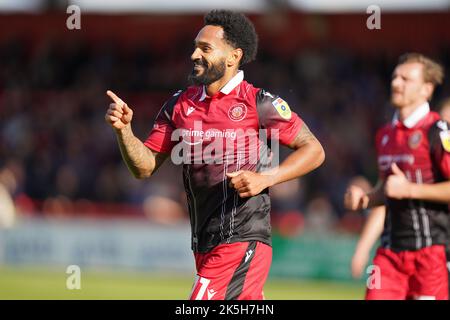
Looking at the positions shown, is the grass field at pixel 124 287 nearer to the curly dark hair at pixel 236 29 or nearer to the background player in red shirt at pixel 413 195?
the background player in red shirt at pixel 413 195

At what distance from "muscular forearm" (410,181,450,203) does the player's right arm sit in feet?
6.56

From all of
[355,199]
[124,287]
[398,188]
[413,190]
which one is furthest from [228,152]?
[124,287]

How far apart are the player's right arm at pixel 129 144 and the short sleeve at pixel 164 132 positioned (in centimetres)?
6

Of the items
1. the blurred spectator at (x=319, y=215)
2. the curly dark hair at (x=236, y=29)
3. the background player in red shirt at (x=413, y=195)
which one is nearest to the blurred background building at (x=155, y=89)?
the blurred spectator at (x=319, y=215)

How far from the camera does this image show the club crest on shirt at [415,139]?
767 cm

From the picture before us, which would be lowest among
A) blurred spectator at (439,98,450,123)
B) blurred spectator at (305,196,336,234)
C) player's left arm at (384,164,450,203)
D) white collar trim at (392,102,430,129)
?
player's left arm at (384,164,450,203)

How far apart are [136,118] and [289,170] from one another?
1652 cm

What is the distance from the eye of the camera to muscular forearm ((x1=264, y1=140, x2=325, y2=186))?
6.41 m

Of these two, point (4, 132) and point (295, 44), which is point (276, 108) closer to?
point (4, 132)

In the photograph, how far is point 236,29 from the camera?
6.84 m

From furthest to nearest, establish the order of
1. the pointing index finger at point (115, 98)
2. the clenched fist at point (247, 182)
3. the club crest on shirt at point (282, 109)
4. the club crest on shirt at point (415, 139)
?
the club crest on shirt at point (415, 139), the club crest on shirt at point (282, 109), the pointing index finger at point (115, 98), the clenched fist at point (247, 182)

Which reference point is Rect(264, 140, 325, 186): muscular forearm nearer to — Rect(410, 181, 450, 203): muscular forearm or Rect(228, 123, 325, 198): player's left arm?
Rect(228, 123, 325, 198): player's left arm

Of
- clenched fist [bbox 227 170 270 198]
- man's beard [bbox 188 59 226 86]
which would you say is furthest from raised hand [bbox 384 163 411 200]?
man's beard [bbox 188 59 226 86]
